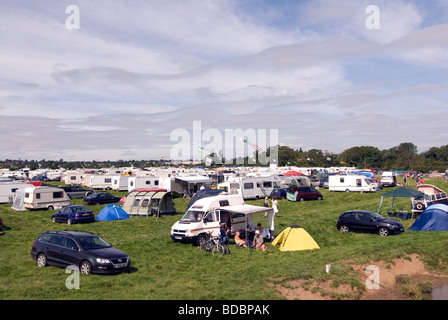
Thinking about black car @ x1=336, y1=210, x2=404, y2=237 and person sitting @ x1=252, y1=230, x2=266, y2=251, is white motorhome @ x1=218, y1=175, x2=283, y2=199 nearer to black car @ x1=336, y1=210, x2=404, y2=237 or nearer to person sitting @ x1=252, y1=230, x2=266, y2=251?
black car @ x1=336, y1=210, x2=404, y2=237

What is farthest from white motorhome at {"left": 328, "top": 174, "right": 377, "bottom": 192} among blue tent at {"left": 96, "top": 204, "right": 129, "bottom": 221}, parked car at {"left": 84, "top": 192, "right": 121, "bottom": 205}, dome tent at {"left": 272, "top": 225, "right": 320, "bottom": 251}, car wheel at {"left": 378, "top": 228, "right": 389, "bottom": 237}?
blue tent at {"left": 96, "top": 204, "right": 129, "bottom": 221}

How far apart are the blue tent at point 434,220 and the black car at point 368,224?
4.97ft

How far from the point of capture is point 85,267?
12.3 metres

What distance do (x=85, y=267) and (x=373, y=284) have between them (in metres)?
10.2

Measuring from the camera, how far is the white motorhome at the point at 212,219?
1781 cm

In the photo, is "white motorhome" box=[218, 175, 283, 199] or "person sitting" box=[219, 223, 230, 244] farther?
"white motorhome" box=[218, 175, 283, 199]

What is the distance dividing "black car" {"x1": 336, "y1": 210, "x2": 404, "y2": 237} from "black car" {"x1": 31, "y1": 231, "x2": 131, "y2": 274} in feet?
43.8

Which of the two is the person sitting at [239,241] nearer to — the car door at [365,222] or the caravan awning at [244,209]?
the caravan awning at [244,209]

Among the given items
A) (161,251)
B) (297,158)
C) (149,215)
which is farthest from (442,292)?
(297,158)

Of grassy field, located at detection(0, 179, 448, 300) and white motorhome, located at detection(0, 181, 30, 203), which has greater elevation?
white motorhome, located at detection(0, 181, 30, 203)

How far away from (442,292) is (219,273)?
8016mm

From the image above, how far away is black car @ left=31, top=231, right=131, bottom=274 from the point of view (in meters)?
12.2

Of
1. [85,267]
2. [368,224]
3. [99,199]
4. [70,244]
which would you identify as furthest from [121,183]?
[85,267]
